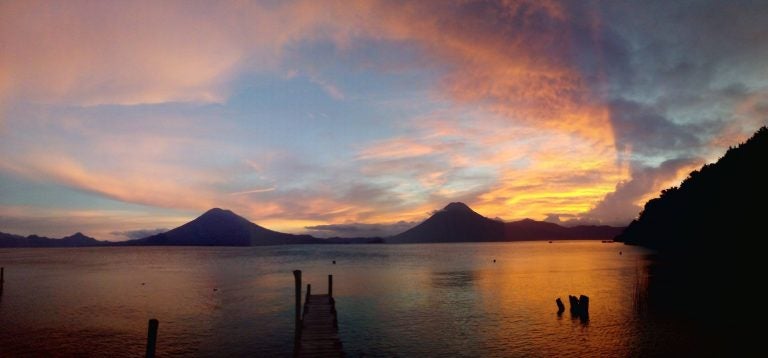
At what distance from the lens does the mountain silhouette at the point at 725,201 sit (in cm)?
8919

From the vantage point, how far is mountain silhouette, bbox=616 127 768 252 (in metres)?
89.2

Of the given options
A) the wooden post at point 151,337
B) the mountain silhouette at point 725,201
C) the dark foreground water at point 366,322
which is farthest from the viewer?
the mountain silhouette at point 725,201

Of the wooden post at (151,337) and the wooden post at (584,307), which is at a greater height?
the wooden post at (151,337)

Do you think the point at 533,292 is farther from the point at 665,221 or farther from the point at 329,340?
the point at 665,221

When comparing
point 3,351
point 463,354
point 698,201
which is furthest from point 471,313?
point 698,201

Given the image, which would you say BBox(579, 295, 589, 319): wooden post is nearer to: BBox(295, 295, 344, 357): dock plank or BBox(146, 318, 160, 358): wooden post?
BBox(295, 295, 344, 357): dock plank

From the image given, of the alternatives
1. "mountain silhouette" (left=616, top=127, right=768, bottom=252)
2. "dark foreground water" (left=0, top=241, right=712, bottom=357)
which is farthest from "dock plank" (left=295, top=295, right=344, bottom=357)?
"mountain silhouette" (left=616, top=127, right=768, bottom=252)

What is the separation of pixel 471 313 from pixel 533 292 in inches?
712

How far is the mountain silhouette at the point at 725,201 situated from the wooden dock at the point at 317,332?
296 feet

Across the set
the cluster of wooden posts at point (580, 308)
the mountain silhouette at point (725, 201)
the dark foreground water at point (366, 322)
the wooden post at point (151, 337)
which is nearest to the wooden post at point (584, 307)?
the cluster of wooden posts at point (580, 308)

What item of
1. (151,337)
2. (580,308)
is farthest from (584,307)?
(151,337)

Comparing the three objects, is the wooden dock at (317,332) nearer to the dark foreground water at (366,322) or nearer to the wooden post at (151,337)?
the dark foreground water at (366,322)

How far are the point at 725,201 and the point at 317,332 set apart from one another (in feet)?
370

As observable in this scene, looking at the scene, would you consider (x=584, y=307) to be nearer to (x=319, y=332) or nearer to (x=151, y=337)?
(x=319, y=332)
